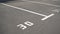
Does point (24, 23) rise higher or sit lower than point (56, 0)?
lower

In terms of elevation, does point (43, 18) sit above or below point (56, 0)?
below

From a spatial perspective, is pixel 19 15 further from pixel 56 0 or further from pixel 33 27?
pixel 56 0

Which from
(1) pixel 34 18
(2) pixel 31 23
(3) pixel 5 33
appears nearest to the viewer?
(3) pixel 5 33

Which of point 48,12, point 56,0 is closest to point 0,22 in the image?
point 48,12

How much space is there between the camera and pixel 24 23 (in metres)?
4.96

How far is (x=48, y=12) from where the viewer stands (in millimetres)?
6113

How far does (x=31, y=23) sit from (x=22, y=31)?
2.57ft

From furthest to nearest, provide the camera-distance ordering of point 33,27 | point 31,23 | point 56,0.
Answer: point 56,0, point 31,23, point 33,27

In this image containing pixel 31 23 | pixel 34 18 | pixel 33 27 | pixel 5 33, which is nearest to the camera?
pixel 5 33

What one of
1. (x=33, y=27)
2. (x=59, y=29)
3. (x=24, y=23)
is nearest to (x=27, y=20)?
(x=24, y=23)

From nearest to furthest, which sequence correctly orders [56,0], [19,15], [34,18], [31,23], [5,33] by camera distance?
[5,33] < [31,23] < [34,18] < [19,15] < [56,0]

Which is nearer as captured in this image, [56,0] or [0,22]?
[0,22]

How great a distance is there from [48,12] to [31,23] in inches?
65.4

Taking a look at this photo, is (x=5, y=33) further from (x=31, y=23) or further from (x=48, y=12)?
(x=48, y=12)
